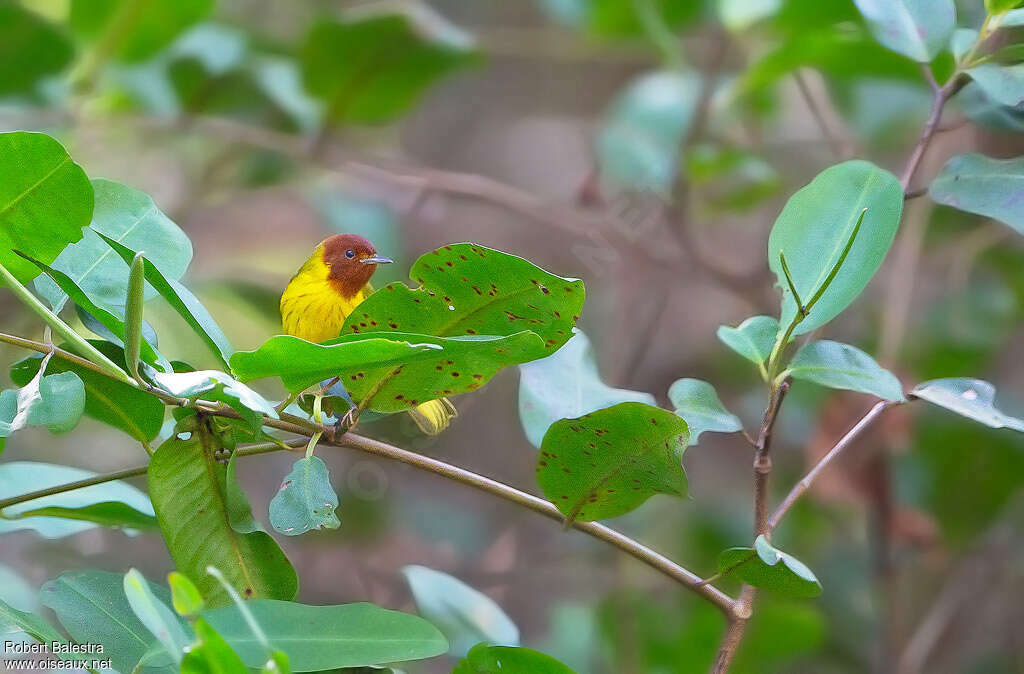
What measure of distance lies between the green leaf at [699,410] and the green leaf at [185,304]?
1.67 ft

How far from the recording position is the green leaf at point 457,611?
147cm

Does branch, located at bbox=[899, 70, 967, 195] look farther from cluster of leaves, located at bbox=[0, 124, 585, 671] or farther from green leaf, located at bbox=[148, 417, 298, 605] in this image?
green leaf, located at bbox=[148, 417, 298, 605]

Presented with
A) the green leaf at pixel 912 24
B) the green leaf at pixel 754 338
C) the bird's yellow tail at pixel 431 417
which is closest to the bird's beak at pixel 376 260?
the bird's yellow tail at pixel 431 417

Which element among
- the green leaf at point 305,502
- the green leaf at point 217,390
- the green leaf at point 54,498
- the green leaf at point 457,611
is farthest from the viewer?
the green leaf at point 457,611

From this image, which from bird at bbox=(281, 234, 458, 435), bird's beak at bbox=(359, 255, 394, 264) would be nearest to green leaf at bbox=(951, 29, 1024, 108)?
bird at bbox=(281, 234, 458, 435)

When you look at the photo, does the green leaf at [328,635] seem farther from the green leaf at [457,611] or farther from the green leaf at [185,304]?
the green leaf at [457,611]

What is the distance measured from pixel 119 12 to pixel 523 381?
5.88 feet

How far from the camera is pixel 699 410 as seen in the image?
115 centimetres

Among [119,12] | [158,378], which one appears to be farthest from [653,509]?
[158,378]

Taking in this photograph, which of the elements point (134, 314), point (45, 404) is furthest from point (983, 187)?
point (45, 404)

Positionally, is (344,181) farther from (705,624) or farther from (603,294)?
(705,624)

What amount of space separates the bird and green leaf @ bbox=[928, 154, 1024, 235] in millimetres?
1119

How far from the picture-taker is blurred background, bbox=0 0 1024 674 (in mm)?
2660

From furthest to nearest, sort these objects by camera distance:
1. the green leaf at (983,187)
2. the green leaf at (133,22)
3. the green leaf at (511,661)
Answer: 1. the green leaf at (133,22)
2. the green leaf at (983,187)
3. the green leaf at (511,661)
